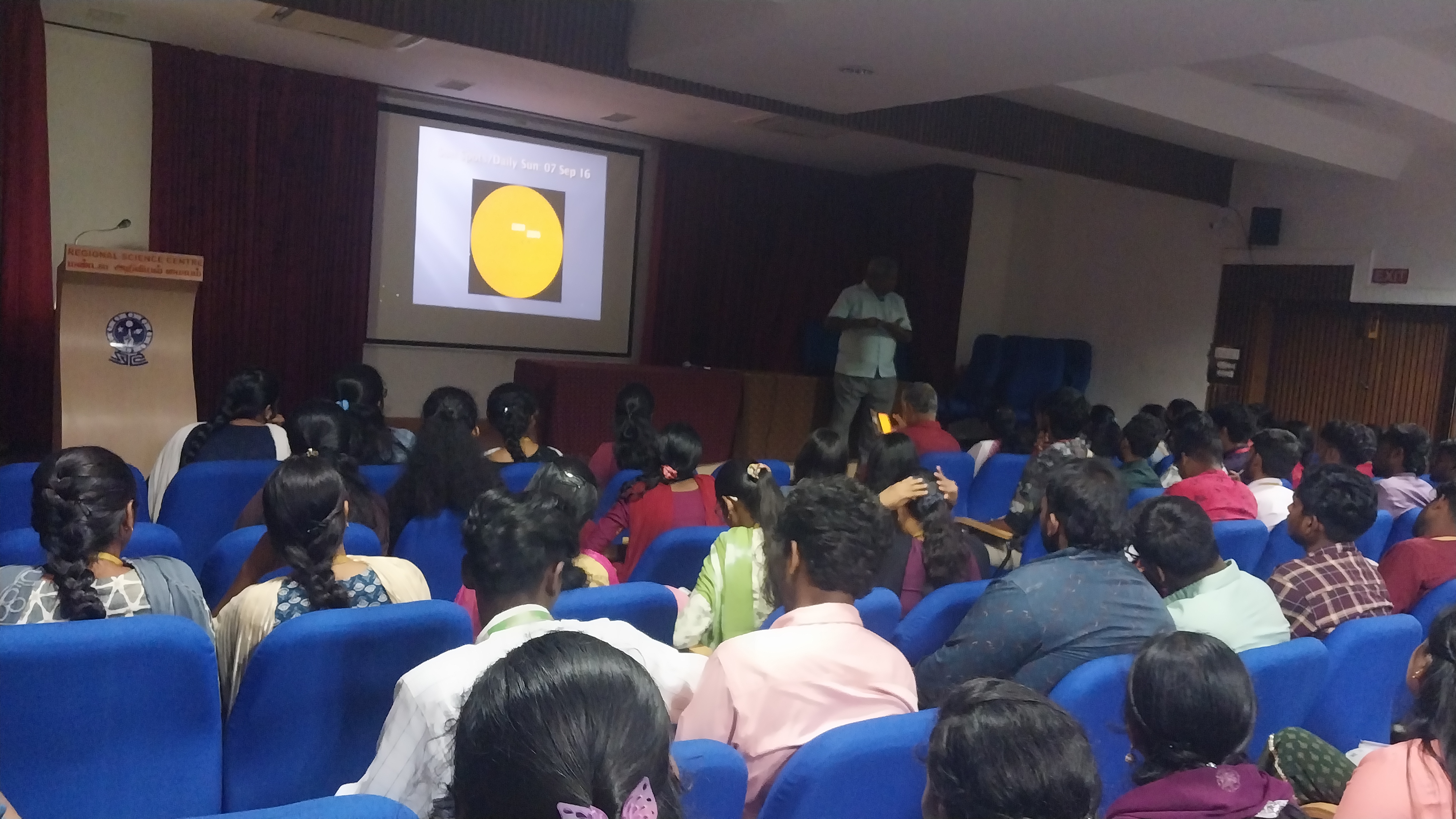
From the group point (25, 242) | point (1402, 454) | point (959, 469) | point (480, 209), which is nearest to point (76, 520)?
point (959, 469)

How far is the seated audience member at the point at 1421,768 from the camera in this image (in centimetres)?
123

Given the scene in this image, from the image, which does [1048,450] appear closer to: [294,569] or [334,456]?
[334,456]

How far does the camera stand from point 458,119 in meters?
6.52

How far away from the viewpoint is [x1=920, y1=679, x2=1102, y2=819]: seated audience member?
0.94m

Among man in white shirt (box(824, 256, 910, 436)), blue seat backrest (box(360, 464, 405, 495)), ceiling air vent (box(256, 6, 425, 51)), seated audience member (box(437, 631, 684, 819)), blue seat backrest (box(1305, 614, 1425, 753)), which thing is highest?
ceiling air vent (box(256, 6, 425, 51))

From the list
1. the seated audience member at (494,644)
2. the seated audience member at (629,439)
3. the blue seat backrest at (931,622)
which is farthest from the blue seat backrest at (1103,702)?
the seated audience member at (629,439)

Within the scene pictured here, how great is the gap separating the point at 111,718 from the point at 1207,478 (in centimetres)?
321

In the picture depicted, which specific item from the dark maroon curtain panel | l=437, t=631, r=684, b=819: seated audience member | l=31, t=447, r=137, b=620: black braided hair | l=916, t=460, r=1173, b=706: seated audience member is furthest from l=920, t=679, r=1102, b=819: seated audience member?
the dark maroon curtain panel

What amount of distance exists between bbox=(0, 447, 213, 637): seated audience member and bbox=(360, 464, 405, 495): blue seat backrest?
3.56 ft

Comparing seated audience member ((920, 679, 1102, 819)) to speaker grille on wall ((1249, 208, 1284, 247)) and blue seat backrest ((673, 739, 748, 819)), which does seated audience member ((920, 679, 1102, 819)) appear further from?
speaker grille on wall ((1249, 208, 1284, 247))

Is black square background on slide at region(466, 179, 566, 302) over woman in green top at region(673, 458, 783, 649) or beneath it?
over

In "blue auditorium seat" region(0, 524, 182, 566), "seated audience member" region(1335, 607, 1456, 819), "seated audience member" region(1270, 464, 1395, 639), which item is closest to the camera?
"seated audience member" region(1335, 607, 1456, 819)

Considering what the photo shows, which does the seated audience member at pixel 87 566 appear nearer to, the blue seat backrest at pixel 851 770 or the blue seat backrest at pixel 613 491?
the blue seat backrest at pixel 851 770

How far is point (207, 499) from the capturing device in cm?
265
